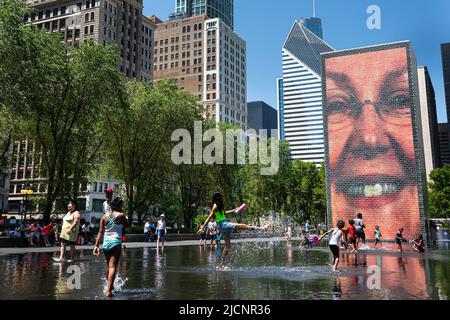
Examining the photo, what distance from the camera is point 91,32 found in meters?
97.6

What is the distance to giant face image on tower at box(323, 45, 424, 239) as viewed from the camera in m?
35.9

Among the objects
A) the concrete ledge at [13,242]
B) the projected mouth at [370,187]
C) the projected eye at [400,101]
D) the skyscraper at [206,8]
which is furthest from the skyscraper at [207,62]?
the concrete ledge at [13,242]

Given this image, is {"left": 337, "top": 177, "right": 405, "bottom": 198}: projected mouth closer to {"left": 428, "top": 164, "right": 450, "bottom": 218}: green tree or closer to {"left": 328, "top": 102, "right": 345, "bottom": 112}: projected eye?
{"left": 328, "top": 102, "right": 345, "bottom": 112}: projected eye

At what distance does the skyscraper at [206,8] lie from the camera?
182 m

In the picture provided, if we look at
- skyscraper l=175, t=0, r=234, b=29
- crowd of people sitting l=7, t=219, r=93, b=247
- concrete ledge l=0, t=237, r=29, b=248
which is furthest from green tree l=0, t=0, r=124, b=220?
skyscraper l=175, t=0, r=234, b=29

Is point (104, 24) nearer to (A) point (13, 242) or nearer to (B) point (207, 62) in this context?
(B) point (207, 62)

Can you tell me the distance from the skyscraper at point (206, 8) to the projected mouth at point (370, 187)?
511 feet

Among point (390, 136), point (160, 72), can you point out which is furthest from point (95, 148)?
point (160, 72)

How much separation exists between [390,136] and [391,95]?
365 cm

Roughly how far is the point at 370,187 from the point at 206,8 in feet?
527

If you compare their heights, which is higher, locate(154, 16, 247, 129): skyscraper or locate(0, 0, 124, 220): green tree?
locate(154, 16, 247, 129): skyscraper

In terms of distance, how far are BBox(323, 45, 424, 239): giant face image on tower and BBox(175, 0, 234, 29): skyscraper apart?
151409 mm

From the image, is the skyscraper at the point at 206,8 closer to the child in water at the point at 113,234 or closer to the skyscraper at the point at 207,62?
the skyscraper at the point at 207,62
